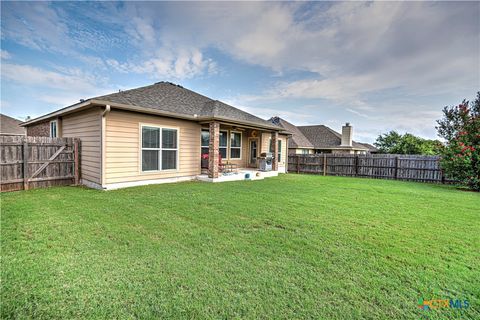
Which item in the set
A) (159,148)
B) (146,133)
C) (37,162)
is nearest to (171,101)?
(146,133)

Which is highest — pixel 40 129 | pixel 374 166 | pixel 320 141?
pixel 320 141

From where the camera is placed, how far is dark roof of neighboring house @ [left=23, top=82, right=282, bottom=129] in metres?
7.50

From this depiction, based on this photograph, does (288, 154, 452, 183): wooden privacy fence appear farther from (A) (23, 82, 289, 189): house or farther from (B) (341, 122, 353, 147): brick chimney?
(B) (341, 122, 353, 147): brick chimney

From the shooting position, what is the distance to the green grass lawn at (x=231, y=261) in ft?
6.54

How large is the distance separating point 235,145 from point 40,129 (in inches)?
462

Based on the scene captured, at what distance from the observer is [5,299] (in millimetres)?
2010

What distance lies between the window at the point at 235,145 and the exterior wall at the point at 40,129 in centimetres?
992

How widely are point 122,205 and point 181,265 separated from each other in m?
3.47

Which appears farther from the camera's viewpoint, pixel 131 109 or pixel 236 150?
pixel 236 150

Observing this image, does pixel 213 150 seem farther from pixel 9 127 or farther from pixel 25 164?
pixel 9 127

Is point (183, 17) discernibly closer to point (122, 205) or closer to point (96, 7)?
point (96, 7)

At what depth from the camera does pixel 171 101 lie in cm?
967

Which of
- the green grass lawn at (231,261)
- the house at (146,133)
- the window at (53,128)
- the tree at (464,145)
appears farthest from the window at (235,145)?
the tree at (464,145)

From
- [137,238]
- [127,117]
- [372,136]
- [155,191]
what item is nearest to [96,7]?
[127,117]
